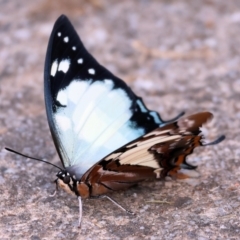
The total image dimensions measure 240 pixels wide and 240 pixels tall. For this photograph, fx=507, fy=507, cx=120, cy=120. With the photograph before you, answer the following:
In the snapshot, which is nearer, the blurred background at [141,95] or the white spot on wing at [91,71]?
the blurred background at [141,95]

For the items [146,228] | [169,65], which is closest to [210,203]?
[146,228]

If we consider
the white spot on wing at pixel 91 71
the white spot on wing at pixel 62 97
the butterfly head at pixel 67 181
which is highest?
the white spot on wing at pixel 91 71

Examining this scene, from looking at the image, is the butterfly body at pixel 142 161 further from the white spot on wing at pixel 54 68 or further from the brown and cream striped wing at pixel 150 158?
the white spot on wing at pixel 54 68

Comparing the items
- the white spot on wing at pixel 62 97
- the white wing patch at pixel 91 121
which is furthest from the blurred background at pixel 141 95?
the white spot on wing at pixel 62 97

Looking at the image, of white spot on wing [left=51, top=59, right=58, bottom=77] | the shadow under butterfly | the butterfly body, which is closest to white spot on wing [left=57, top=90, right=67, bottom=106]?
the shadow under butterfly

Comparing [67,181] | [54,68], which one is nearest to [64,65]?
→ [54,68]

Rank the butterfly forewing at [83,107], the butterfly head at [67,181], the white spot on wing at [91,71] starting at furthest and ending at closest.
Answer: the white spot on wing at [91,71], the butterfly forewing at [83,107], the butterfly head at [67,181]

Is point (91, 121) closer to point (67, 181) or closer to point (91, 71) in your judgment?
point (91, 71)
